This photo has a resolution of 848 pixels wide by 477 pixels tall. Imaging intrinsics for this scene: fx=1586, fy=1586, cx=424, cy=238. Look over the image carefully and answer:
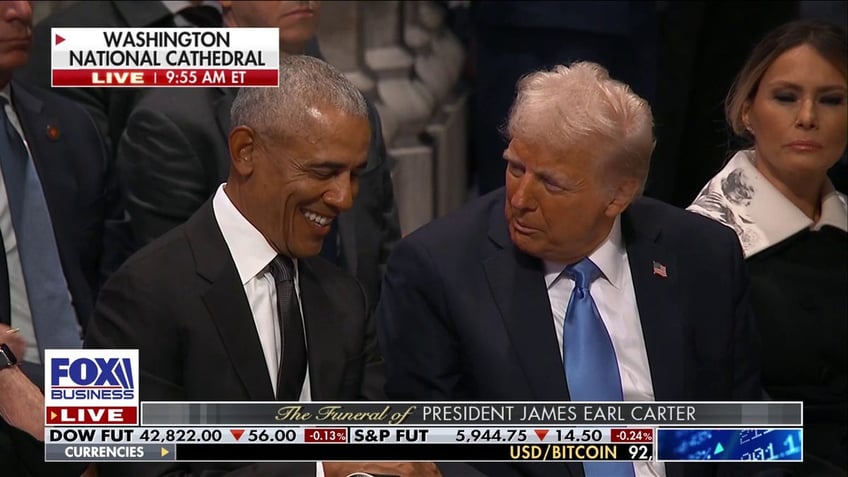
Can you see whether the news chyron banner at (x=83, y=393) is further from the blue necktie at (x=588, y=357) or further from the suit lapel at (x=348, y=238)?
the blue necktie at (x=588, y=357)

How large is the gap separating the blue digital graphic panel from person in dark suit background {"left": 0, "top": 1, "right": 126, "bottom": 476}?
2.95ft

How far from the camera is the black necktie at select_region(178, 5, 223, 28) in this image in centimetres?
263

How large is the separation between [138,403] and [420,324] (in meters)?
0.44

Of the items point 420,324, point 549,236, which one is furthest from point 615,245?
point 420,324

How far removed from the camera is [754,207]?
2.63m

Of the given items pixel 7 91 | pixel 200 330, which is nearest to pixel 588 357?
pixel 200 330

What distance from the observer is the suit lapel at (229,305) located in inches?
90.8

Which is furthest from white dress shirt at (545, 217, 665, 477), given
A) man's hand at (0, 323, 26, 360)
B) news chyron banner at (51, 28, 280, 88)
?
man's hand at (0, 323, 26, 360)

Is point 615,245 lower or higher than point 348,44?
lower

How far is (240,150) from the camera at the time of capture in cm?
229

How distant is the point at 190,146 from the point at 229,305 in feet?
1.05

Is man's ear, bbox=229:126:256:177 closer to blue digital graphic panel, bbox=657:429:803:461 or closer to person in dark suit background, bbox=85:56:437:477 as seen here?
person in dark suit background, bbox=85:56:437:477

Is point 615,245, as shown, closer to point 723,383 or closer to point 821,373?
point 723,383

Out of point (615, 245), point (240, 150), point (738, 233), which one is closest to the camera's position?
point (240, 150)
